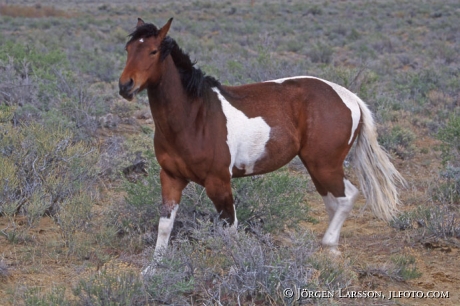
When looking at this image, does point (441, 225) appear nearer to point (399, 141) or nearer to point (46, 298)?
point (46, 298)

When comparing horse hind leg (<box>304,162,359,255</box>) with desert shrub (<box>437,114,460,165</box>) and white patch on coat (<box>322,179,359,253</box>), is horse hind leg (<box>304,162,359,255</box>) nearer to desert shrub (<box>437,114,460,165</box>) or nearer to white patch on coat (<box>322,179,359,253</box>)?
white patch on coat (<box>322,179,359,253</box>)

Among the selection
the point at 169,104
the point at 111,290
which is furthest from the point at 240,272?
the point at 169,104

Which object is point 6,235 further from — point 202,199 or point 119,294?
point 119,294

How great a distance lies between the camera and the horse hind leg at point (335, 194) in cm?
562

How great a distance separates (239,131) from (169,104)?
619 millimetres

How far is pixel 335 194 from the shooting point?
5699 mm

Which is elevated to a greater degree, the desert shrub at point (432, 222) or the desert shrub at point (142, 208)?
the desert shrub at point (142, 208)

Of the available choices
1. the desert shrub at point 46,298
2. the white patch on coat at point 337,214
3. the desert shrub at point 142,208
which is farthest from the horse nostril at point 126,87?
the white patch on coat at point 337,214

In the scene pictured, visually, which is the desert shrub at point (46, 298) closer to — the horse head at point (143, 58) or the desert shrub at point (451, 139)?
the horse head at point (143, 58)

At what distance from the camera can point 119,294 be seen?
13.0 feet

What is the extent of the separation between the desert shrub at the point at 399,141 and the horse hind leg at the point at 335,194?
395cm

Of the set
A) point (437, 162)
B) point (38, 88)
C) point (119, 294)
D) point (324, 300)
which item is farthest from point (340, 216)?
point (38, 88)

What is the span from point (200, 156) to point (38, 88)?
612cm

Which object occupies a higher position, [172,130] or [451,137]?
[172,130]
